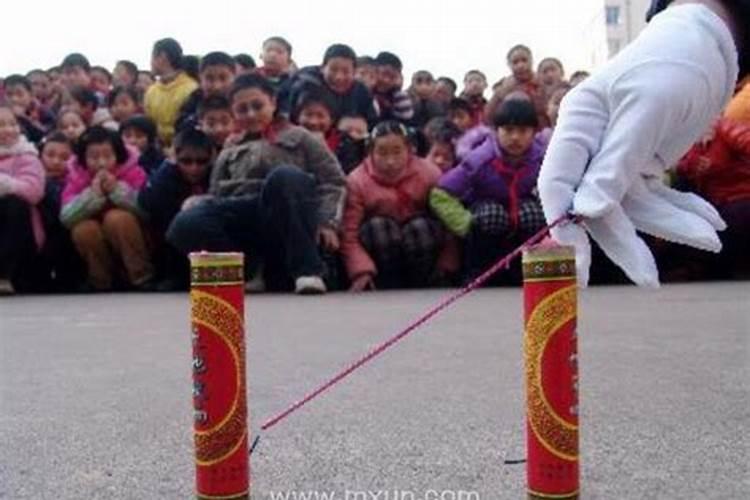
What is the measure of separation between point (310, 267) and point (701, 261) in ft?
5.77

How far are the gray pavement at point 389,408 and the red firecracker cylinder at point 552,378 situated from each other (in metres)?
0.18

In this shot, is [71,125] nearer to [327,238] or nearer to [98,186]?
[98,186]

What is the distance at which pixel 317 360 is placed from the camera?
2.32 metres

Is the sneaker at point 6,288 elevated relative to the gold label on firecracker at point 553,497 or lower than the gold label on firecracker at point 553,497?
lower

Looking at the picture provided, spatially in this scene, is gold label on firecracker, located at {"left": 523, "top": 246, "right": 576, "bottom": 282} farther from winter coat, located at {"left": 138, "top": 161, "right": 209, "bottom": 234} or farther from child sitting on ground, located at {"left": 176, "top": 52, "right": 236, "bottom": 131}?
child sitting on ground, located at {"left": 176, "top": 52, "right": 236, "bottom": 131}

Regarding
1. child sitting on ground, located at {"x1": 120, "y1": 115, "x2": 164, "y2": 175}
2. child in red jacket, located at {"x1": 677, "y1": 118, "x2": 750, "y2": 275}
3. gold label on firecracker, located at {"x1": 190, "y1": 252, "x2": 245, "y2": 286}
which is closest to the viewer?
gold label on firecracker, located at {"x1": 190, "y1": 252, "x2": 245, "y2": 286}

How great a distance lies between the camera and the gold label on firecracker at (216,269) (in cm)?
116

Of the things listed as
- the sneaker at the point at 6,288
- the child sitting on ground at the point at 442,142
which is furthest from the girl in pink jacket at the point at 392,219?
the sneaker at the point at 6,288

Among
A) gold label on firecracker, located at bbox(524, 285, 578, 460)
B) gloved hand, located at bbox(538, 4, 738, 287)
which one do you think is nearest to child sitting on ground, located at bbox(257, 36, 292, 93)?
gloved hand, located at bbox(538, 4, 738, 287)

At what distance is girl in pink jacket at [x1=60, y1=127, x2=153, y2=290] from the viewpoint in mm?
4762

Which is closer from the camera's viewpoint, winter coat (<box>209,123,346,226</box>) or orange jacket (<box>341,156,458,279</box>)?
winter coat (<box>209,123,346,226</box>)

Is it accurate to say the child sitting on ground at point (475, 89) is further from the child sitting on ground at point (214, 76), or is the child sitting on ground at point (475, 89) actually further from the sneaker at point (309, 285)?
the sneaker at point (309, 285)

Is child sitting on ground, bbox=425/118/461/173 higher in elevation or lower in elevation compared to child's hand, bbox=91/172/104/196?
higher

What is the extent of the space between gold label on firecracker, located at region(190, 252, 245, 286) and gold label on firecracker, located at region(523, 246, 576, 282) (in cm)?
34
